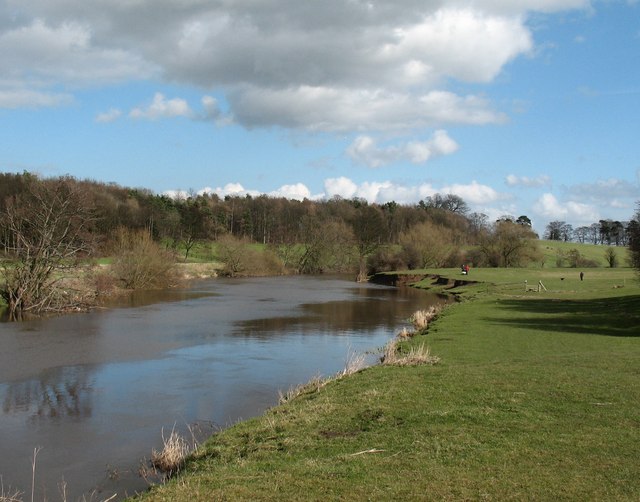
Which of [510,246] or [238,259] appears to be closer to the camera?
[510,246]

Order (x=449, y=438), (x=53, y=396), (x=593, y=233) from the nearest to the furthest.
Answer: (x=449, y=438), (x=53, y=396), (x=593, y=233)

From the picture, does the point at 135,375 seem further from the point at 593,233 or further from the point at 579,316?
the point at 593,233

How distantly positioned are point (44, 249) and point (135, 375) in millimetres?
23430

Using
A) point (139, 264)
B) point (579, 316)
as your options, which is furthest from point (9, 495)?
point (139, 264)

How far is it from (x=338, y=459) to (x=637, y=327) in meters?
22.2

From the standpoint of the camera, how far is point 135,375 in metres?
20.1

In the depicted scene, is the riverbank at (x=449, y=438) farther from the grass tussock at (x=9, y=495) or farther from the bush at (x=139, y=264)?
the bush at (x=139, y=264)

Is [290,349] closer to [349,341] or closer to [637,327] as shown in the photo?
[349,341]

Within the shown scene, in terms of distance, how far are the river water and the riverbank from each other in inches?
94.4

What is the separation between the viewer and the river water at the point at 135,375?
38.7 ft

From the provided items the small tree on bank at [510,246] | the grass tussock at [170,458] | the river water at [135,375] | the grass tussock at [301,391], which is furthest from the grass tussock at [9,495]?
the small tree on bank at [510,246]

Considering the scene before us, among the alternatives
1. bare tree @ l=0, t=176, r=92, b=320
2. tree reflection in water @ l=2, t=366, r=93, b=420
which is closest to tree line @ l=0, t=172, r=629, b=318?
bare tree @ l=0, t=176, r=92, b=320

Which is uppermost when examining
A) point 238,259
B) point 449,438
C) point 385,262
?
point 238,259

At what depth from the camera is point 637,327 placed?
25766mm
